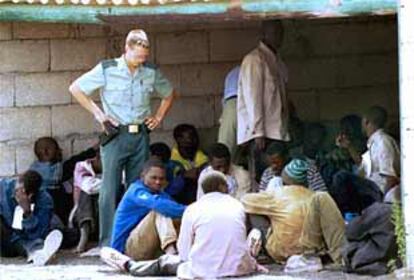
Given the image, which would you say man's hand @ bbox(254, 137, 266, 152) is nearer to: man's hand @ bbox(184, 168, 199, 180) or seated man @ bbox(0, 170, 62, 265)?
man's hand @ bbox(184, 168, 199, 180)

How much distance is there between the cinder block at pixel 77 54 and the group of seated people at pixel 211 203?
2.49 ft

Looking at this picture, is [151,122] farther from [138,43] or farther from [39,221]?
[39,221]

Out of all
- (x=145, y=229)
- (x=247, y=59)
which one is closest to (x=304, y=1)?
(x=247, y=59)

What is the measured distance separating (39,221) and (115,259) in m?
1.20

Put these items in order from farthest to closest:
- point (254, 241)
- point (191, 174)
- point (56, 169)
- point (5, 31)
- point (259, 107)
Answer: point (5, 31) < point (56, 169) < point (191, 174) < point (259, 107) < point (254, 241)

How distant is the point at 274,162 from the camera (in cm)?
1248

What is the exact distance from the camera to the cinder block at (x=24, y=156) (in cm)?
1374

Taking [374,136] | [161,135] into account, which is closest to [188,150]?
[161,135]

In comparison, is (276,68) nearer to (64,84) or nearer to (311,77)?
(311,77)

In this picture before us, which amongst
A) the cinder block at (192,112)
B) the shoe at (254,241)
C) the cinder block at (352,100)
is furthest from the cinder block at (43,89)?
the shoe at (254,241)

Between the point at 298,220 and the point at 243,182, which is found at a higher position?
the point at 243,182

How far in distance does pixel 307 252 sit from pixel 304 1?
6.69ft

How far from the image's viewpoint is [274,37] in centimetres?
1335

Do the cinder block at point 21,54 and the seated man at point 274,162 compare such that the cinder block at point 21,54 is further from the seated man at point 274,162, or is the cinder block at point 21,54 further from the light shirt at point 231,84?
the seated man at point 274,162
